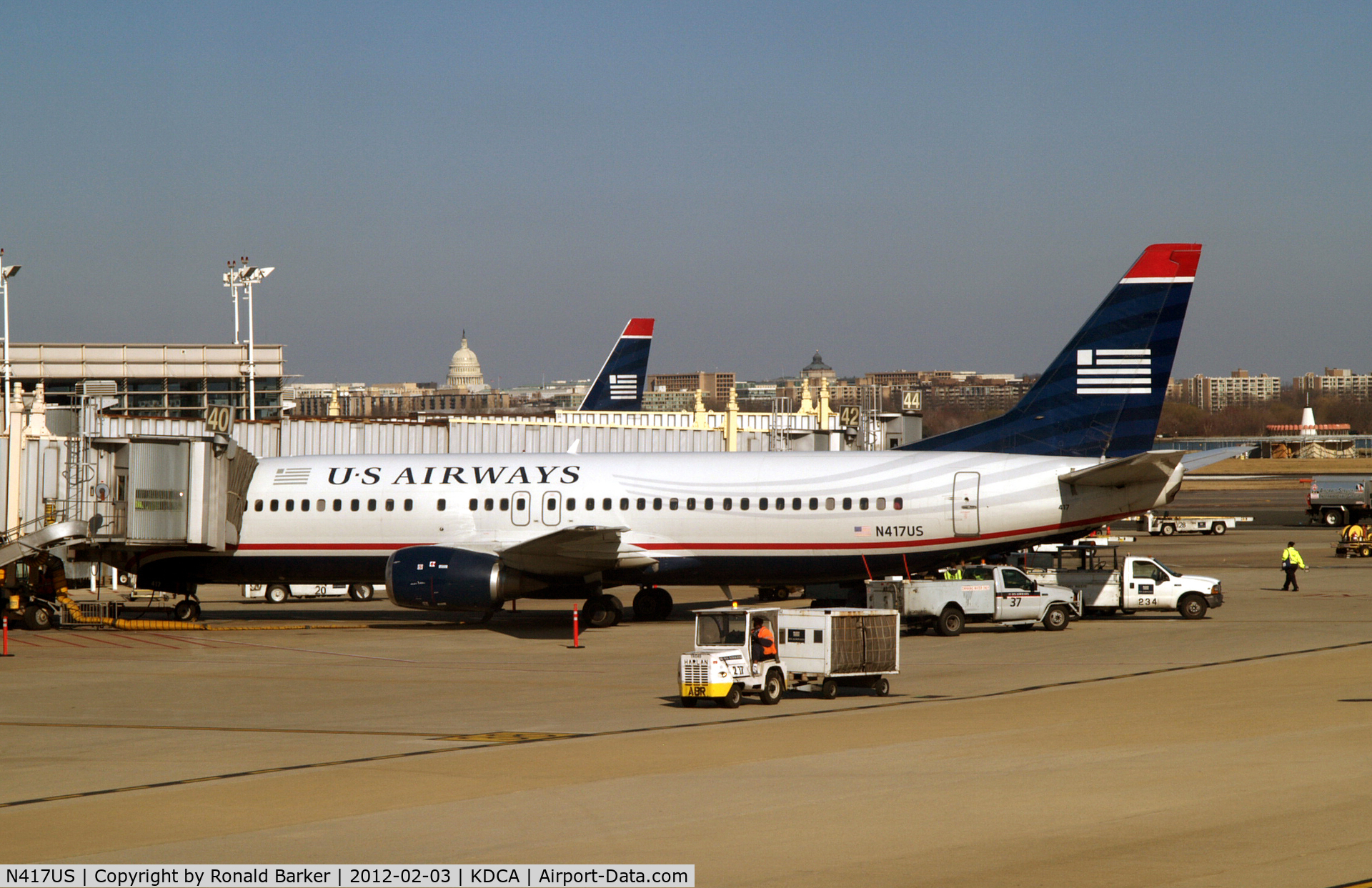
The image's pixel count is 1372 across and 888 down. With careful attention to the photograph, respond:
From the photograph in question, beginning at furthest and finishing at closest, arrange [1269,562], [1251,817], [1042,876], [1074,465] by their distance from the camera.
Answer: [1269,562]
[1074,465]
[1251,817]
[1042,876]

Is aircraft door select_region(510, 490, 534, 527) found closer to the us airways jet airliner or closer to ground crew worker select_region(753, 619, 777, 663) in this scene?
the us airways jet airliner

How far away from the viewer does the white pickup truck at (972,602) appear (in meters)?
29.8

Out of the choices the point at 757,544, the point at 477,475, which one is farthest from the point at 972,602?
the point at 477,475

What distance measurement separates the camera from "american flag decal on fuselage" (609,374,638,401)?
60.4 meters

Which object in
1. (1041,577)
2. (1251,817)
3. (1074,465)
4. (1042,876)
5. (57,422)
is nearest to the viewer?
(1042,876)

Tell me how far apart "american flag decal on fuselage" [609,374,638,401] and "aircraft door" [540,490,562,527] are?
2808cm

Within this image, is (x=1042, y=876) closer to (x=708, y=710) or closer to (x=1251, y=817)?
(x=1251, y=817)

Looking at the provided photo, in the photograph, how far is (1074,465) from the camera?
3003cm

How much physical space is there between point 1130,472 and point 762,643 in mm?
12199

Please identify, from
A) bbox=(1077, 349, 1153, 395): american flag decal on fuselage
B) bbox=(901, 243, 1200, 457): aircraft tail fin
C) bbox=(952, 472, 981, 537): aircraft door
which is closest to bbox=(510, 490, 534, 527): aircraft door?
bbox=(952, 472, 981, 537): aircraft door

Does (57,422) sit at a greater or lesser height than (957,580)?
greater

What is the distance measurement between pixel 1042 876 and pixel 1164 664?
14832mm

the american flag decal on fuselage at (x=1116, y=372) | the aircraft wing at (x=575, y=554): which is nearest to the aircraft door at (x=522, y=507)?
the aircraft wing at (x=575, y=554)

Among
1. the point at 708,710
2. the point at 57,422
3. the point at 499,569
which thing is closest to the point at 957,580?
the point at 499,569
